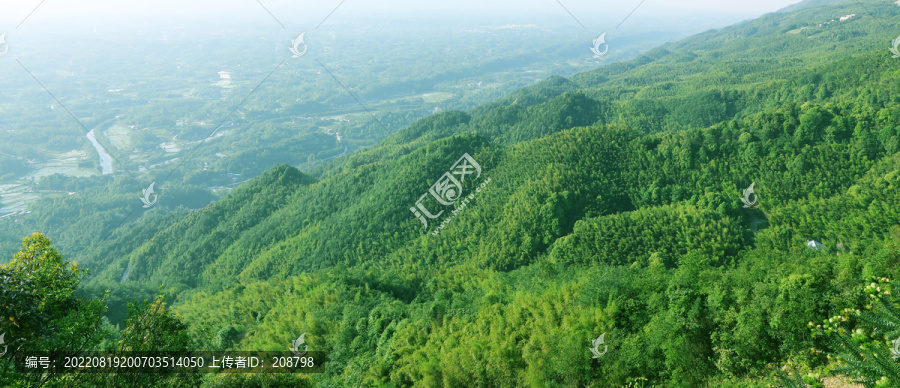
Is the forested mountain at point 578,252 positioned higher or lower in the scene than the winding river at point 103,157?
lower

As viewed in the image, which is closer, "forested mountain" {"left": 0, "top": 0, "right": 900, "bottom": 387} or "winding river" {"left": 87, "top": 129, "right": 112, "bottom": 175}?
"forested mountain" {"left": 0, "top": 0, "right": 900, "bottom": 387}

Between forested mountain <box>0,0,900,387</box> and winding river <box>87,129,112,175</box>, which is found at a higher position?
winding river <box>87,129,112,175</box>

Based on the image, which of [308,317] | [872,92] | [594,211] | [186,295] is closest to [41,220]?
[186,295]

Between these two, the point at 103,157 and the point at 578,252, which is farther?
the point at 103,157

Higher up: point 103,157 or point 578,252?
point 103,157

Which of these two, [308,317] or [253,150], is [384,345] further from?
[253,150]
